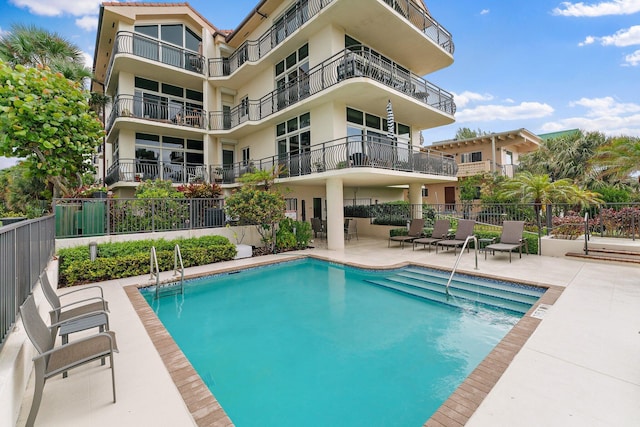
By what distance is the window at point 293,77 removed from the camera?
14312 mm

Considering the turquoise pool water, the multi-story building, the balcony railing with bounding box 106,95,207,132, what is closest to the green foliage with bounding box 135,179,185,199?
the multi-story building

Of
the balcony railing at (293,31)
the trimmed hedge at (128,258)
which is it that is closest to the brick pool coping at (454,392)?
the trimmed hedge at (128,258)

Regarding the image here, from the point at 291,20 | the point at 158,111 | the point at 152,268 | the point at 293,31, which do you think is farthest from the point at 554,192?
the point at 158,111

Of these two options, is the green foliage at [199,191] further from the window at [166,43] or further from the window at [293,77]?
the window at [166,43]

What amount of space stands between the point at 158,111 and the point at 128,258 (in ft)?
40.1

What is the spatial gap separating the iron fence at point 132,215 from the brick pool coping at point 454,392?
21.2 feet

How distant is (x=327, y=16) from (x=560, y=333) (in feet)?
44.9

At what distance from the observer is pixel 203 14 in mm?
19266

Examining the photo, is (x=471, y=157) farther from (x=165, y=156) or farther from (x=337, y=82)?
(x=165, y=156)

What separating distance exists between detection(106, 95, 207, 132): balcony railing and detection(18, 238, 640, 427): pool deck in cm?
1427

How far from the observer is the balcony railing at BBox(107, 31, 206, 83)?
15766 mm

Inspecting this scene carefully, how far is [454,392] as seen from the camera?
10.4 feet

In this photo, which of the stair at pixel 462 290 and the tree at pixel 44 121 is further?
the tree at pixel 44 121

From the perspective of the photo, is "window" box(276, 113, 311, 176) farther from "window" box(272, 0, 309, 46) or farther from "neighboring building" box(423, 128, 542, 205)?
"neighboring building" box(423, 128, 542, 205)
